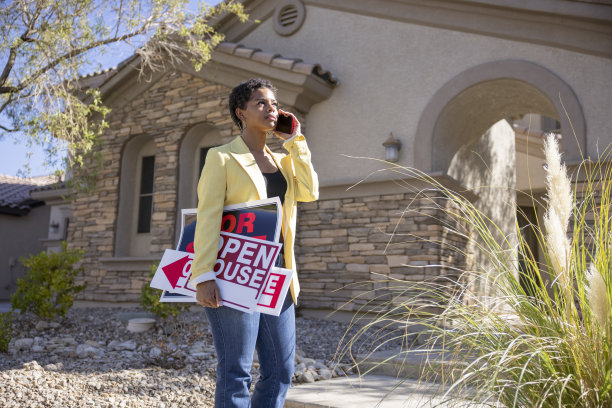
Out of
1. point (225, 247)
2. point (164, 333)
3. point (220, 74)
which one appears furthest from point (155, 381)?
point (220, 74)

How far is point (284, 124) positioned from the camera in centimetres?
264

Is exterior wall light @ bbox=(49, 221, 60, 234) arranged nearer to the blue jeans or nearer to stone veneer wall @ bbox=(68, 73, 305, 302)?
stone veneer wall @ bbox=(68, 73, 305, 302)

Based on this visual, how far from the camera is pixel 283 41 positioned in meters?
9.02

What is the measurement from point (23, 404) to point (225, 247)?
92.4 inches

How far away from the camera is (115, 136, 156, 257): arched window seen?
9.79 m

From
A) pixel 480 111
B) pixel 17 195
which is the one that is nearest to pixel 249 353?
pixel 480 111

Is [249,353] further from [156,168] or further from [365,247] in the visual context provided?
[156,168]

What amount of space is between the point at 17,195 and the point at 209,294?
55.0 ft

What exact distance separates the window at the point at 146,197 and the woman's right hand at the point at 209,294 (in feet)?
26.6

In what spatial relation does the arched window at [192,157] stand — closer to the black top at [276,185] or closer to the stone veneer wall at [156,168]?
the stone veneer wall at [156,168]

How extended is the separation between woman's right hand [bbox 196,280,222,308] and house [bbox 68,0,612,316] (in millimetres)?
4052

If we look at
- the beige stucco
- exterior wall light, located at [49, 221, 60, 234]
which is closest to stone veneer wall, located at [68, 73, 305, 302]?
the beige stucco

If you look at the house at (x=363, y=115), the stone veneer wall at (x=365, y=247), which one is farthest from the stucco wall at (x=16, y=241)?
the stone veneer wall at (x=365, y=247)

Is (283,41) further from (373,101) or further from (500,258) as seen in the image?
(500,258)
